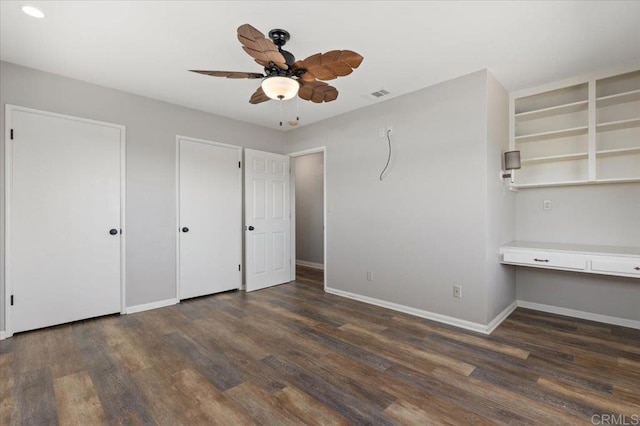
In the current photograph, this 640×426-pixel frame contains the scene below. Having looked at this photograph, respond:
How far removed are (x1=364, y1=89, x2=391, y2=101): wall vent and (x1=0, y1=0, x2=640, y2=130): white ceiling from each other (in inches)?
5.9

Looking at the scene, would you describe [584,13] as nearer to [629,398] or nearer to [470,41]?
[470,41]

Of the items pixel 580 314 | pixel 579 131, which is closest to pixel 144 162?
pixel 579 131

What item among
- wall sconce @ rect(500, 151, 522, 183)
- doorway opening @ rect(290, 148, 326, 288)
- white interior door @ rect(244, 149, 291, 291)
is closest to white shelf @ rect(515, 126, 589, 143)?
wall sconce @ rect(500, 151, 522, 183)

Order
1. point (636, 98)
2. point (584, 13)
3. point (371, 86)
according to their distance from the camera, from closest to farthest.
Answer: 1. point (584, 13)
2. point (636, 98)
3. point (371, 86)

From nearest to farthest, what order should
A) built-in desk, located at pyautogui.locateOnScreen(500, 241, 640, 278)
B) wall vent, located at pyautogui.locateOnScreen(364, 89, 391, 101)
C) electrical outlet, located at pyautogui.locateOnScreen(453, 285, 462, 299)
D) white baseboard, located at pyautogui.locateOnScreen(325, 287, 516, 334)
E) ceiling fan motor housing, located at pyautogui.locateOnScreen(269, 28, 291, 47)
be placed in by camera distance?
ceiling fan motor housing, located at pyautogui.locateOnScreen(269, 28, 291, 47), built-in desk, located at pyautogui.locateOnScreen(500, 241, 640, 278), white baseboard, located at pyautogui.locateOnScreen(325, 287, 516, 334), electrical outlet, located at pyautogui.locateOnScreen(453, 285, 462, 299), wall vent, located at pyautogui.locateOnScreen(364, 89, 391, 101)

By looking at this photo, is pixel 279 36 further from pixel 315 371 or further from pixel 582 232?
pixel 582 232

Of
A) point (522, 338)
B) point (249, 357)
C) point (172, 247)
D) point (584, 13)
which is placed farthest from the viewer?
point (172, 247)

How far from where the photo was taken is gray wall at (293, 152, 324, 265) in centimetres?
643

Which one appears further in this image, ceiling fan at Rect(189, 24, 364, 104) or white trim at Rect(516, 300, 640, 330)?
white trim at Rect(516, 300, 640, 330)

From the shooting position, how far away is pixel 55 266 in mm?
3117

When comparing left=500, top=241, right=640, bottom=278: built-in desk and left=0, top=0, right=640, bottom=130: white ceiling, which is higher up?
left=0, top=0, right=640, bottom=130: white ceiling

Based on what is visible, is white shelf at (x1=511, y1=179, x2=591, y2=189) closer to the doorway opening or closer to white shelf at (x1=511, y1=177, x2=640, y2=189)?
white shelf at (x1=511, y1=177, x2=640, y2=189)

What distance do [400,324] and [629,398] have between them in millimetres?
1711

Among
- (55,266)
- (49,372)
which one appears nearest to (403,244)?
(49,372)
